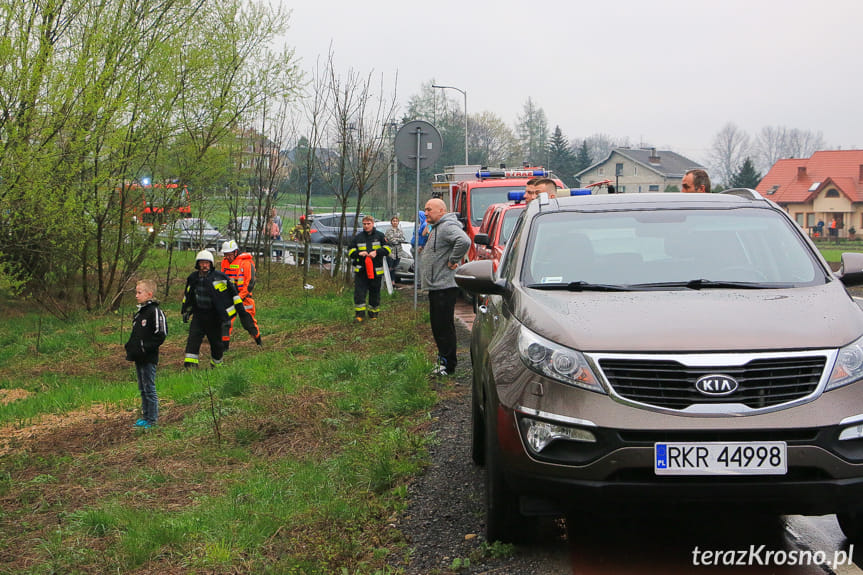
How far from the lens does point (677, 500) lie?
12.9ft

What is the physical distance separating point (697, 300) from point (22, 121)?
1178 centimetres

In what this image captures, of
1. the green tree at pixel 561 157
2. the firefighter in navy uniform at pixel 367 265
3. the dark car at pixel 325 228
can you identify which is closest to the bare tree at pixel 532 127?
the green tree at pixel 561 157

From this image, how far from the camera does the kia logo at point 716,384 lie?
3.89m

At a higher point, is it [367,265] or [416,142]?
[416,142]

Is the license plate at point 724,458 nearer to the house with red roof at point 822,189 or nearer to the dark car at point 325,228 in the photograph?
the dark car at point 325,228

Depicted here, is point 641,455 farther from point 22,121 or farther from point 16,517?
point 22,121

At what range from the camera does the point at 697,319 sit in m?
4.20

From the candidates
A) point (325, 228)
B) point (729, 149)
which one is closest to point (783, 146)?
point (729, 149)

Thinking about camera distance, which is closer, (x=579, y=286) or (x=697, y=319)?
(x=697, y=319)

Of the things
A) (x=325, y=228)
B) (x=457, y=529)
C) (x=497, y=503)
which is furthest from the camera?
(x=325, y=228)

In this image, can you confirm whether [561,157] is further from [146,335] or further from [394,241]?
[146,335]

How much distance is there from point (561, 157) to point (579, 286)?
320 ft

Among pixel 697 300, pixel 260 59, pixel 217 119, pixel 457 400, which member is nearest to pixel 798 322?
pixel 697 300

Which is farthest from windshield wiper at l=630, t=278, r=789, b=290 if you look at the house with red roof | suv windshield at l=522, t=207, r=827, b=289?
the house with red roof
